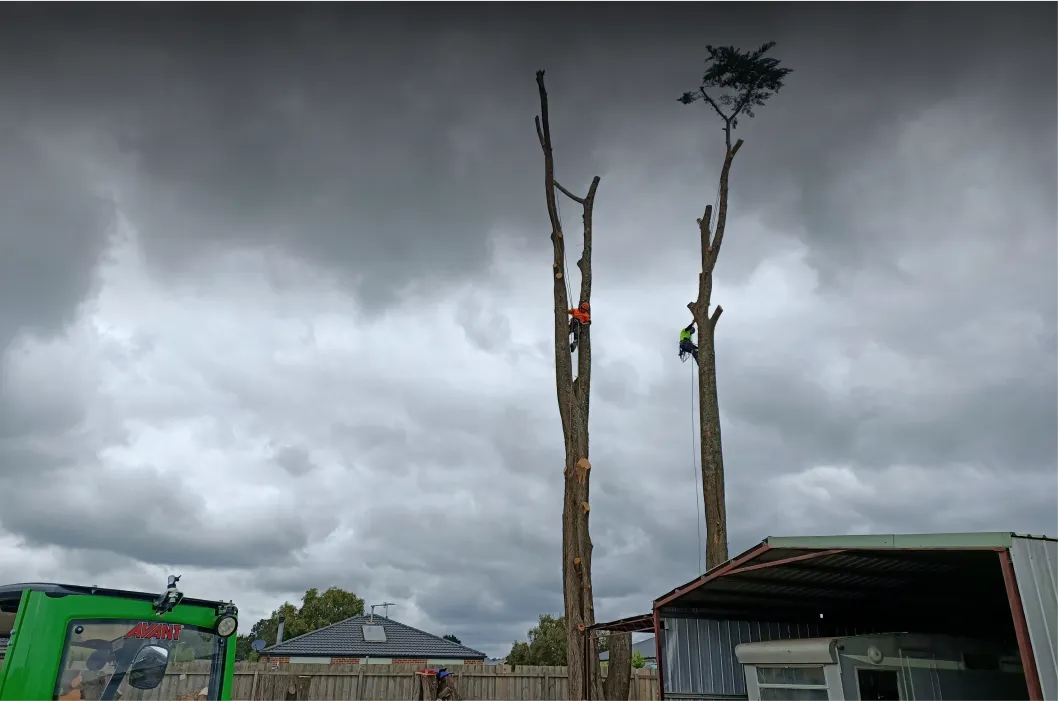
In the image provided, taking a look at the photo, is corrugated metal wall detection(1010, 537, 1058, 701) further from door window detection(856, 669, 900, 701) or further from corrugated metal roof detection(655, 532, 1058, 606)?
door window detection(856, 669, 900, 701)

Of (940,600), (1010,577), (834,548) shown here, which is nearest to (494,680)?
(940,600)

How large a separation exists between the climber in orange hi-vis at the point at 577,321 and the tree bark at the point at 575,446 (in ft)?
0.34

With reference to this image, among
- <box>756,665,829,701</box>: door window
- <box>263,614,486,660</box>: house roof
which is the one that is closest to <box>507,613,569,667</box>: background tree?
<box>263,614,486,660</box>: house roof

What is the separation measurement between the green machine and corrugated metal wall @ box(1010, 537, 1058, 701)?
640 cm

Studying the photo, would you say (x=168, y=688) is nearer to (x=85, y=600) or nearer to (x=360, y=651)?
(x=85, y=600)

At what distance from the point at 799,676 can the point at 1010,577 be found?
430 cm

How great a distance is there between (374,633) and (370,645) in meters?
0.86

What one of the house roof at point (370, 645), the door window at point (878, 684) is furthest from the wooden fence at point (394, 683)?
the house roof at point (370, 645)

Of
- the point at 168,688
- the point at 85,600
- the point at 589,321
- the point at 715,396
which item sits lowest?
the point at 168,688

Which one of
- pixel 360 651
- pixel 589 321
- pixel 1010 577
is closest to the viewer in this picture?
pixel 1010 577

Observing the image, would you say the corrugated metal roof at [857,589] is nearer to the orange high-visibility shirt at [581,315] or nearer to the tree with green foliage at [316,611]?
the orange high-visibility shirt at [581,315]

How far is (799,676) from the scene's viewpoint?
10.1m

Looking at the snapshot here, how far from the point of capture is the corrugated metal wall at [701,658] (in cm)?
1170

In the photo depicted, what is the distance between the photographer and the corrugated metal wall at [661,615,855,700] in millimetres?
11695
